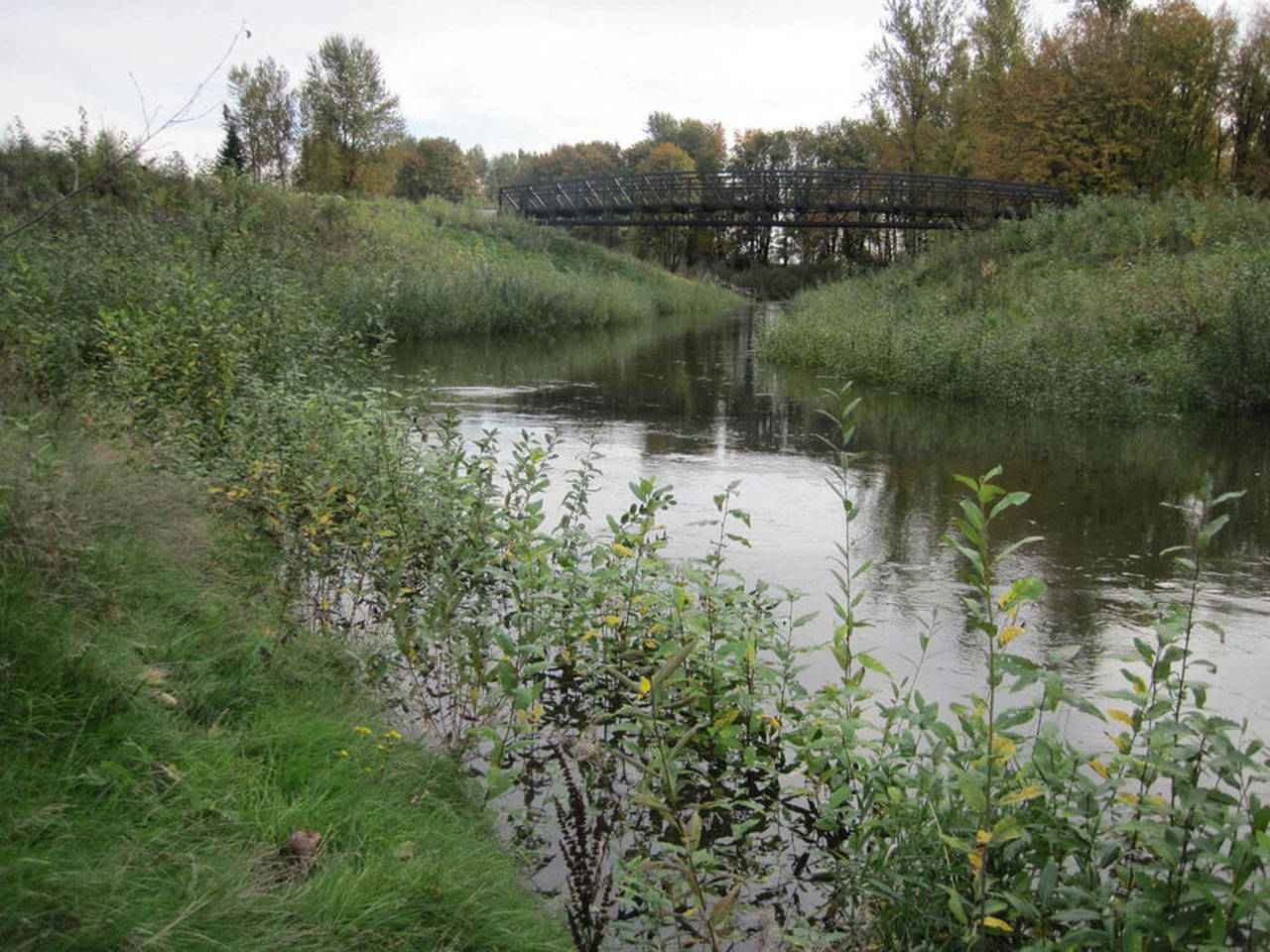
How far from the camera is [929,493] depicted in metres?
9.62

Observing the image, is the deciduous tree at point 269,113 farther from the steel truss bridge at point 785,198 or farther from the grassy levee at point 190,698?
the grassy levee at point 190,698

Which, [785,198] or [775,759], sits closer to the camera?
[775,759]

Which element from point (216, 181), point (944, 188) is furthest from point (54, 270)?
point (944, 188)

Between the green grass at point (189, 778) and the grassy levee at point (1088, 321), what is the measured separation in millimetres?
12254

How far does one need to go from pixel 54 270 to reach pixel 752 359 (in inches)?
601

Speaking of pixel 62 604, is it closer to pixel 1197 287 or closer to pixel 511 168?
pixel 1197 287

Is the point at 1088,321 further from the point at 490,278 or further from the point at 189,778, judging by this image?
the point at 490,278

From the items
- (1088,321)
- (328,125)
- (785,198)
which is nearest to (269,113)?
(328,125)

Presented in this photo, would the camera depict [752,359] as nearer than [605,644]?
No

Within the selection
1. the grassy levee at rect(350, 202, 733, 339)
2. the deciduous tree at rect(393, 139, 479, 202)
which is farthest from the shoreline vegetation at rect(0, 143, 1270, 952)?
the deciduous tree at rect(393, 139, 479, 202)

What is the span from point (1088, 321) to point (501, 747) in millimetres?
14738

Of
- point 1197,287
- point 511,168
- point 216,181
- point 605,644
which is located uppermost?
point 511,168

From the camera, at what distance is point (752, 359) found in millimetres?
23250

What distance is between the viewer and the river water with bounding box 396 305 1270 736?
19.2 feet
